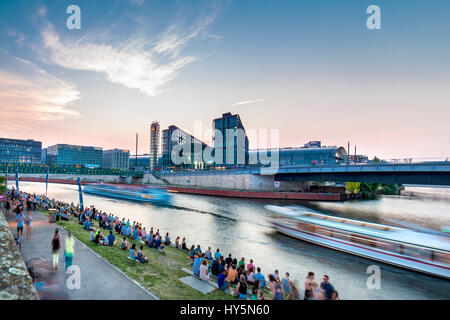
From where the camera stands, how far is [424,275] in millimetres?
14398

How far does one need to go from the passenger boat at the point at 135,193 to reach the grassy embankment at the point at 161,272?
30.5 meters

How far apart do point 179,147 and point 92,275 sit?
137674 mm

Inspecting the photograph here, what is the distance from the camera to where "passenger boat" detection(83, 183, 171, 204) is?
45250 millimetres

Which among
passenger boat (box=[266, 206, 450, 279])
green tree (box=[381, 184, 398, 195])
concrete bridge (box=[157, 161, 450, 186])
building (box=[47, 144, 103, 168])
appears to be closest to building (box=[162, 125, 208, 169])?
building (box=[47, 144, 103, 168])

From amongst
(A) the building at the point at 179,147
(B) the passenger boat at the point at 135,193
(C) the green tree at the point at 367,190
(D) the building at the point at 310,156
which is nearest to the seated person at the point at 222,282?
(B) the passenger boat at the point at 135,193

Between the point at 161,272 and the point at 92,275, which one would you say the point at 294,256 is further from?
the point at 92,275

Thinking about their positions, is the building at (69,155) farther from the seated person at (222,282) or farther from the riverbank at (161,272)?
the seated person at (222,282)

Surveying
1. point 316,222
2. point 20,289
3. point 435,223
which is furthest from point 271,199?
point 20,289

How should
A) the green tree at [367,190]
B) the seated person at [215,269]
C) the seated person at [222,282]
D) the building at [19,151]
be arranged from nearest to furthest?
the seated person at [222,282] < the seated person at [215,269] < the green tree at [367,190] < the building at [19,151]

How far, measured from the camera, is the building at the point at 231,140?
112231 millimetres

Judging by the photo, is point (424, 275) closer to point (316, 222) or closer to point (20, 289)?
point (316, 222)

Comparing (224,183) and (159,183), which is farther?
(159,183)

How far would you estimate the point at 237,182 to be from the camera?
6462 cm
